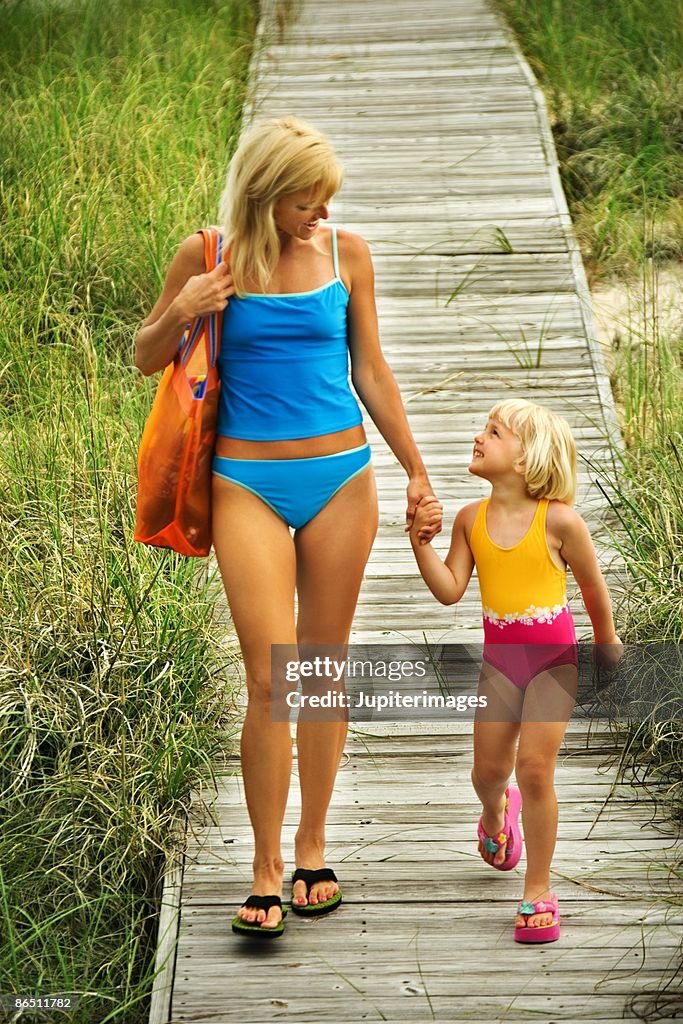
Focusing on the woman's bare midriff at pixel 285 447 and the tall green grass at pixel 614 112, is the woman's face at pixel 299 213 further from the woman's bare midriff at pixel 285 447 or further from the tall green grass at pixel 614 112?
the tall green grass at pixel 614 112

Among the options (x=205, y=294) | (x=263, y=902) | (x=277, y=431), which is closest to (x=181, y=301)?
(x=205, y=294)

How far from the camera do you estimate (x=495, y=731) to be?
3.33m

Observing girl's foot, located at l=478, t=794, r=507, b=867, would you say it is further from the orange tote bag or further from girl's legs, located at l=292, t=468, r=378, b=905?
the orange tote bag

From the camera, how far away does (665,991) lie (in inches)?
129

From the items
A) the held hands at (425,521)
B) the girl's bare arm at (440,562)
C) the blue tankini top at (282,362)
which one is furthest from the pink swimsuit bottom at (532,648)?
the blue tankini top at (282,362)

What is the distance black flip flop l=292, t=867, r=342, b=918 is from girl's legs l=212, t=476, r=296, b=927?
0.26m

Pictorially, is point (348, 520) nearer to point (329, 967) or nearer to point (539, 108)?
point (329, 967)

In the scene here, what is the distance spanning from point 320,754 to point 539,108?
7398 millimetres

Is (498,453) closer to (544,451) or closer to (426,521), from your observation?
(544,451)

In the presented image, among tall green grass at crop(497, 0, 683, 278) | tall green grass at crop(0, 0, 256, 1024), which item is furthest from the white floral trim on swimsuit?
tall green grass at crop(497, 0, 683, 278)

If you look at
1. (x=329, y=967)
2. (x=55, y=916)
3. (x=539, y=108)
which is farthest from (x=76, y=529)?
(x=539, y=108)

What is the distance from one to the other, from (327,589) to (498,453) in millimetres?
520

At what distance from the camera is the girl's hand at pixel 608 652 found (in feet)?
10.8

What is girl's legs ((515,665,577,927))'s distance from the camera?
3.23m
